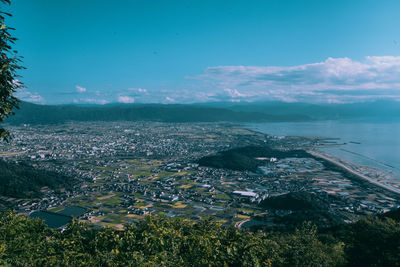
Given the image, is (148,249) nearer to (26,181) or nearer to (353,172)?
(26,181)

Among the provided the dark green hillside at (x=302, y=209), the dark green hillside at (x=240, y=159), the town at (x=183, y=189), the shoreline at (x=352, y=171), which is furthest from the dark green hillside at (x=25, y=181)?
the shoreline at (x=352, y=171)

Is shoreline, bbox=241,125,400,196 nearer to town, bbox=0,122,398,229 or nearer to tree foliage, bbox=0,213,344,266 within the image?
town, bbox=0,122,398,229

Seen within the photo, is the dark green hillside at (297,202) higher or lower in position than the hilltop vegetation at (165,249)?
lower

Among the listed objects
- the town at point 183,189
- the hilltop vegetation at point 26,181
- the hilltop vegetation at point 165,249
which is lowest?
the town at point 183,189

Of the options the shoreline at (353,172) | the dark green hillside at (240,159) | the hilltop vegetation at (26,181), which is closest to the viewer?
the hilltop vegetation at (26,181)

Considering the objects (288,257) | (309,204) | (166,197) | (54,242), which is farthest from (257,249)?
(166,197)

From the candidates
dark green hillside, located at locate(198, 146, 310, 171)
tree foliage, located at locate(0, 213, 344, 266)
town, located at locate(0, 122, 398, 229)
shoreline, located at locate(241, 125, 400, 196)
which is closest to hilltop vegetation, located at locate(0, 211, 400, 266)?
tree foliage, located at locate(0, 213, 344, 266)

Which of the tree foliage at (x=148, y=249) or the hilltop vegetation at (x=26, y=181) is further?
the hilltop vegetation at (x=26, y=181)

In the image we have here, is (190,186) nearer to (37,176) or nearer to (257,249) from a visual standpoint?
(37,176)

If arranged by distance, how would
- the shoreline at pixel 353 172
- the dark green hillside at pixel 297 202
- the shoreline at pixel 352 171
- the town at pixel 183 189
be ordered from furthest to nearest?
the shoreline at pixel 352 171 < the shoreline at pixel 353 172 < the dark green hillside at pixel 297 202 < the town at pixel 183 189

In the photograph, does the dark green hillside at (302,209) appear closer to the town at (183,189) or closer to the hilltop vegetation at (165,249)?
the town at (183,189)

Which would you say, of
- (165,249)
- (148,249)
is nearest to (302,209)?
(165,249)
